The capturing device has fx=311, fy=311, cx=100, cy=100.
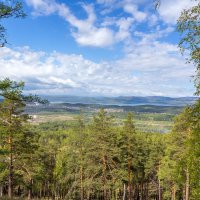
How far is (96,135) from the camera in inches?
1618

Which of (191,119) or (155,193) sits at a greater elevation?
(191,119)

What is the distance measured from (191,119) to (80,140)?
33.0 meters

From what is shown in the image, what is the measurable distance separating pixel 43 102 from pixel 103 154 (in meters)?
25.1

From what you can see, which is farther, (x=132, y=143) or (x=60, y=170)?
(x=60, y=170)

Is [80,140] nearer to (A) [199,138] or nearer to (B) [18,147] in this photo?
(B) [18,147]

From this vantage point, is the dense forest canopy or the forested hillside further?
the forested hillside

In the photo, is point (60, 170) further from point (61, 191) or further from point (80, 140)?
point (80, 140)

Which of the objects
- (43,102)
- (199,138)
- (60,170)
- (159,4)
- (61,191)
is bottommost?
(61,191)

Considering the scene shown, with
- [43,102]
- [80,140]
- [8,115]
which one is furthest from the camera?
[80,140]

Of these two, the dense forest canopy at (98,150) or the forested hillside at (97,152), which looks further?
the forested hillside at (97,152)

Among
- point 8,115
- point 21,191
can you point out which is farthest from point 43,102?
point 21,191

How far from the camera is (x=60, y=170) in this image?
7419cm

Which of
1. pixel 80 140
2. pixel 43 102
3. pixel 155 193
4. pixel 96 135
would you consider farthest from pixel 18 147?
pixel 155 193

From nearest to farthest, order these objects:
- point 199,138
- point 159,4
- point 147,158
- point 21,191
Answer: point 159,4, point 199,138, point 147,158, point 21,191
